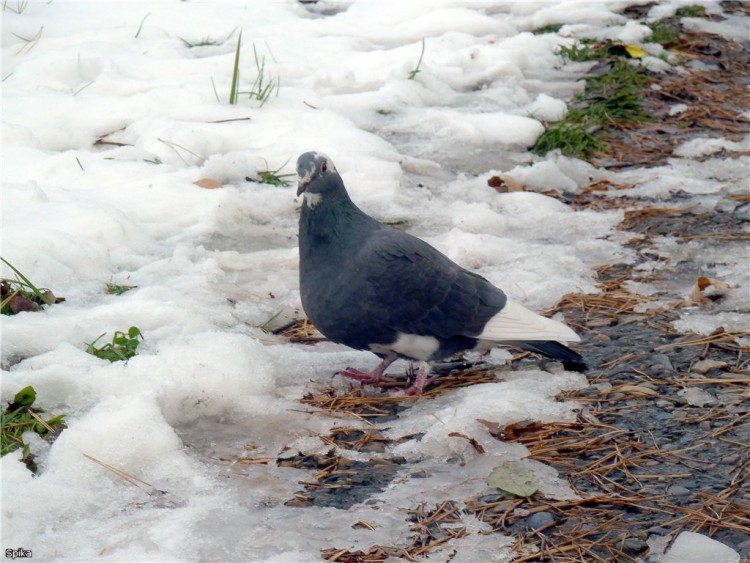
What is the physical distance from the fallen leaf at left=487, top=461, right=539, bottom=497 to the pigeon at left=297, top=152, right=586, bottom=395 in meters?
0.67

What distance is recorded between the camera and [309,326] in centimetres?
360

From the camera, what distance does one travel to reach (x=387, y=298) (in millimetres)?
3104

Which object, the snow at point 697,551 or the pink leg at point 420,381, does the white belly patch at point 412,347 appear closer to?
the pink leg at point 420,381

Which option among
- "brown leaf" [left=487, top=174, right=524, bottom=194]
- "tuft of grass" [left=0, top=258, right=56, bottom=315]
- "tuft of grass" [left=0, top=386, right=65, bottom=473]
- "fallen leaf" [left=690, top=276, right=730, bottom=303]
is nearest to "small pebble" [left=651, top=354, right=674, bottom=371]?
"fallen leaf" [left=690, top=276, right=730, bottom=303]

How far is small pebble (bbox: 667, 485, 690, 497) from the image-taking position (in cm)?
239

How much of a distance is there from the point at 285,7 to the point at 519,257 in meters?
4.11

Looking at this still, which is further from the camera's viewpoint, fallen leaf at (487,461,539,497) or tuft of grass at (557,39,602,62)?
tuft of grass at (557,39,602,62)

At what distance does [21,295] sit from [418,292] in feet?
4.80

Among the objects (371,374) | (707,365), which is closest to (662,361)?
(707,365)

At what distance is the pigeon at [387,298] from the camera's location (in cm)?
308

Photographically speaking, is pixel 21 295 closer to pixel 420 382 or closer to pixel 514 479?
pixel 420 382

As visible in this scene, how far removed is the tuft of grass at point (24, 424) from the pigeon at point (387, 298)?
3.14 ft

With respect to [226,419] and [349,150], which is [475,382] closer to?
[226,419]

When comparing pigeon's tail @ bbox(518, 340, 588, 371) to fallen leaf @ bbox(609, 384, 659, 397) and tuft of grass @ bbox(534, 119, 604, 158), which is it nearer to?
fallen leaf @ bbox(609, 384, 659, 397)
